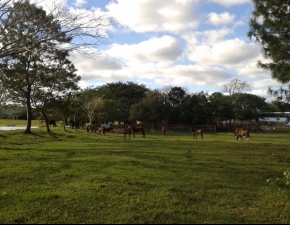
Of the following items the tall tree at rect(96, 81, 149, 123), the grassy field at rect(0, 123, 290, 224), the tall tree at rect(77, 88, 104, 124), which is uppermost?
the tall tree at rect(96, 81, 149, 123)

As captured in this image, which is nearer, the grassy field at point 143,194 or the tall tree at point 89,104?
the grassy field at point 143,194

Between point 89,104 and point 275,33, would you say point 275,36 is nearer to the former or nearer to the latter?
point 275,33

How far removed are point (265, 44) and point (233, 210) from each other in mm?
11018

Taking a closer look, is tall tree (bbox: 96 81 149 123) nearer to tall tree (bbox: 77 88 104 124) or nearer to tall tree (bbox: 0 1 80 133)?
tall tree (bbox: 77 88 104 124)

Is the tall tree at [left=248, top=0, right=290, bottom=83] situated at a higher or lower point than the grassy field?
higher

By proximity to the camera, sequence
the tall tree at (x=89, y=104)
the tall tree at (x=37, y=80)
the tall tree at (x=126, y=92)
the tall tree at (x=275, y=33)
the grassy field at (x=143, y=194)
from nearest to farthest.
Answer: the grassy field at (x=143, y=194), the tall tree at (x=275, y=33), the tall tree at (x=37, y=80), the tall tree at (x=89, y=104), the tall tree at (x=126, y=92)

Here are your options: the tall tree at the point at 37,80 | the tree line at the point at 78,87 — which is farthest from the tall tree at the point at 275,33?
the tall tree at the point at 37,80

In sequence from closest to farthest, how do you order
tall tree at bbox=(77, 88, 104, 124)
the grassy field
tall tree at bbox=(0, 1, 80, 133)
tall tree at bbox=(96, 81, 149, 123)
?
the grassy field < tall tree at bbox=(0, 1, 80, 133) < tall tree at bbox=(77, 88, 104, 124) < tall tree at bbox=(96, 81, 149, 123)

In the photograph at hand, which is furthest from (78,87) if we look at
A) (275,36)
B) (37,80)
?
(275,36)

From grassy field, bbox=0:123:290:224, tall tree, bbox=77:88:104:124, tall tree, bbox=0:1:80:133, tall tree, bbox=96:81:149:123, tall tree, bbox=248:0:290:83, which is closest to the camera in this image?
grassy field, bbox=0:123:290:224

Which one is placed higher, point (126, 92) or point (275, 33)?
point (126, 92)

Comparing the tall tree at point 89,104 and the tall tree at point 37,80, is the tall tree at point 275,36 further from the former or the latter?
the tall tree at point 89,104

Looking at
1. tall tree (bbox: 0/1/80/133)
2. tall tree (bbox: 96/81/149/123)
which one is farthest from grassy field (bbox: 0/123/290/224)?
tall tree (bbox: 96/81/149/123)

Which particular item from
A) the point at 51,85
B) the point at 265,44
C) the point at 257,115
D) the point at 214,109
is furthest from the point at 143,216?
the point at 257,115
